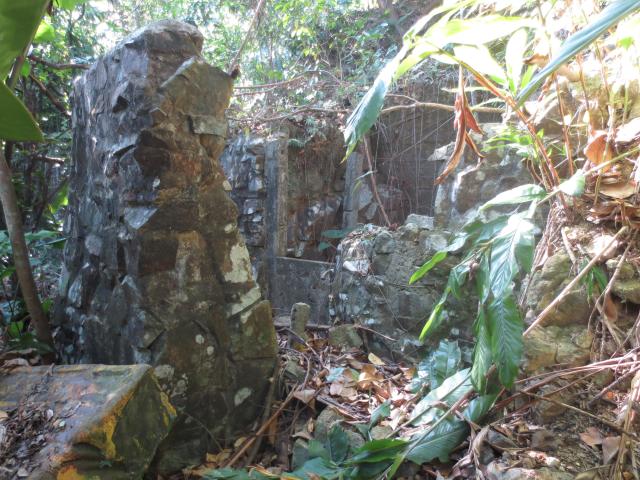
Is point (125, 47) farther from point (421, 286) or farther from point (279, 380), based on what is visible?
point (421, 286)

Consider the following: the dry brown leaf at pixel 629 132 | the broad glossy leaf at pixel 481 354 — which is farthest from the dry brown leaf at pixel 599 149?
the broad glossy leaf at pixel 481 354

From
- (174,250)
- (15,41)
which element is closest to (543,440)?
(174,250)

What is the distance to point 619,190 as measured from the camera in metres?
1.52

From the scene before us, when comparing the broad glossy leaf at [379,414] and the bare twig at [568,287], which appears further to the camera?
the broad glossy leaf at [379,414]

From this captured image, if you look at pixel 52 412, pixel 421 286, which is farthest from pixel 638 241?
pixel 52 412

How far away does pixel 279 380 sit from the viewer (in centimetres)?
220

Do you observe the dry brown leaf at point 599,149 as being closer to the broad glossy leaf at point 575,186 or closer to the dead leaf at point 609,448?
the broad glossy leaf at point 575,186

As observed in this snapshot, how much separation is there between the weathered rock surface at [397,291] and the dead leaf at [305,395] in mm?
779

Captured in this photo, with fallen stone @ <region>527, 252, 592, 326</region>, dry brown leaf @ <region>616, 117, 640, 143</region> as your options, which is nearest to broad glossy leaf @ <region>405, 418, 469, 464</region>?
fallen stone @ <region>527, 252, 592, 326</region>

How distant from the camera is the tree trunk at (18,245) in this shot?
1.97 m

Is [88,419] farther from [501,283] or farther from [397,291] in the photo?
[397,291]

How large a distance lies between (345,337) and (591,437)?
1727 millimetres

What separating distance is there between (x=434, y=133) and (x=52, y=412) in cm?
603

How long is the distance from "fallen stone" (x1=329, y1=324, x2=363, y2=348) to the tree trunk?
1539mm
